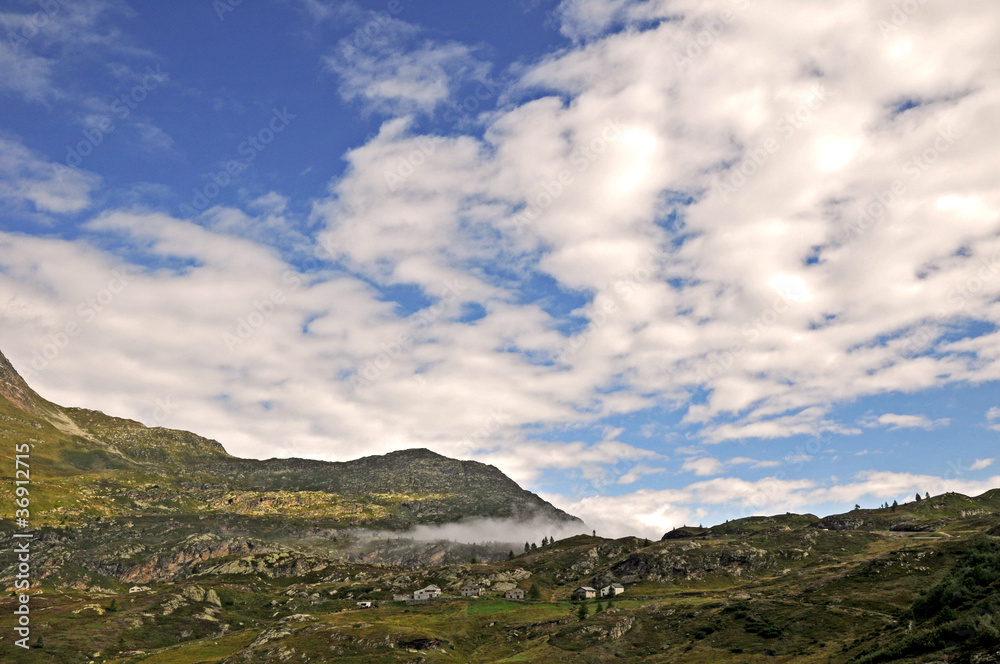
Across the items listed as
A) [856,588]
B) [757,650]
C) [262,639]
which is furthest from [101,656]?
[856,588]

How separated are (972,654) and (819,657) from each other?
45276mm

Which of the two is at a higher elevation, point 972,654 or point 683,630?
point 972,654

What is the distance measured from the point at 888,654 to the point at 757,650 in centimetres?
5571

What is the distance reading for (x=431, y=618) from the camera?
173m

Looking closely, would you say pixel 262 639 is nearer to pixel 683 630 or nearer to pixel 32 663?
pixel 32 663

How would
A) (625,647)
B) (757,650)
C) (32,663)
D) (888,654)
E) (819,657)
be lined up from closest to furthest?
(888,654), (819,657), (757,650), (625,647), (32,663)

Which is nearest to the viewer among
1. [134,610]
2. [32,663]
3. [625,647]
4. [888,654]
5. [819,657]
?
[888,654]

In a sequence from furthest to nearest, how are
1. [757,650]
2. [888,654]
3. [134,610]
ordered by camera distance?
[134,610] → [757,650] → [888,654]

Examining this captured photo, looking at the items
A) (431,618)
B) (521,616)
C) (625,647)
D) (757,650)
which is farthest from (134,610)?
(757,650)

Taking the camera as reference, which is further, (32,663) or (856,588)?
(32,663)

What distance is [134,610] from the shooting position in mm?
199500

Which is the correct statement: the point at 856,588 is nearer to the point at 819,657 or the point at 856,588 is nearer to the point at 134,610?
the point at 819,657

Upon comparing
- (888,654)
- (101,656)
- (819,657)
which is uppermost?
(888,654)

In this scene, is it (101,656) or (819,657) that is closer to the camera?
(819,657)
